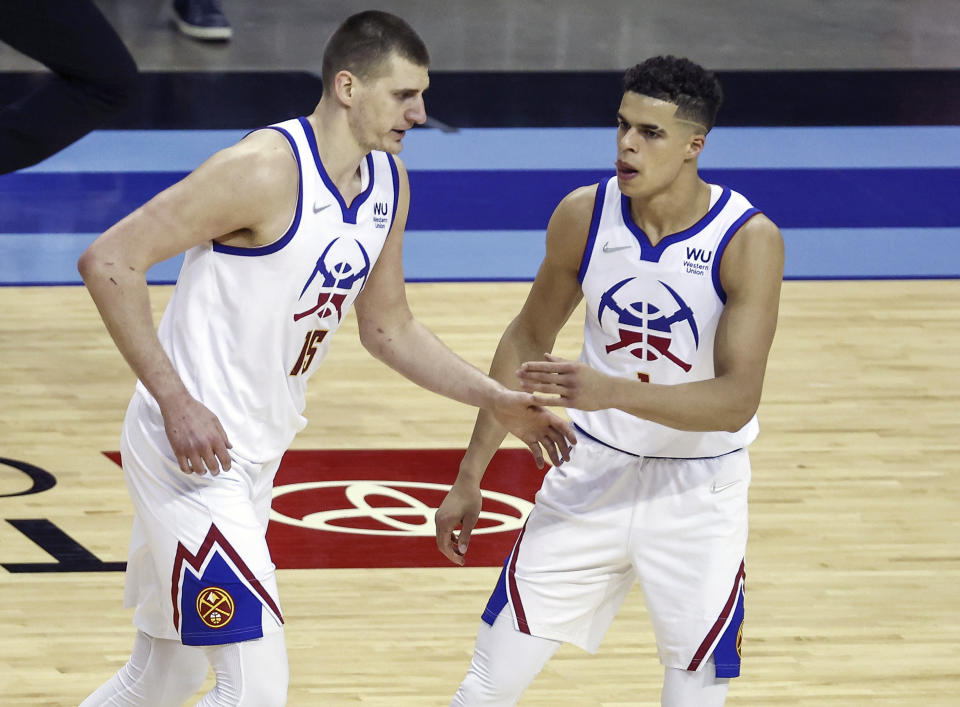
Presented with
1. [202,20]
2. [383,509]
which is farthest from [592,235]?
[202,20]

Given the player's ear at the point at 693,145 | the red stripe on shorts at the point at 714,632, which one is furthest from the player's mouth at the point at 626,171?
the red stripe on shorts at the point at 714,632

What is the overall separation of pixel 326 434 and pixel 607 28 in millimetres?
8745

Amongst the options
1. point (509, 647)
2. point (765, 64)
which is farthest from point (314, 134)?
point (765, 64)

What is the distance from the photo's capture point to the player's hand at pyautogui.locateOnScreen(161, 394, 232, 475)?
2924mm

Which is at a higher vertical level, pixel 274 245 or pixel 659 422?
pixel 274 245

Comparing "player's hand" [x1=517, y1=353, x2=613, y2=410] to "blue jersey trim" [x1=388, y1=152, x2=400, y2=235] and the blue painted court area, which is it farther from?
the blue painted court area

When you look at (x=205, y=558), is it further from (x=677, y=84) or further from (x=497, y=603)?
(x=677, y=84)

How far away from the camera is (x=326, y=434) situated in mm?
5816

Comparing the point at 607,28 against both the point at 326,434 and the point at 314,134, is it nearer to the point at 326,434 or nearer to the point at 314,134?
the point at 326,434

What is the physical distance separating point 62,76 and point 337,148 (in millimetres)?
3437

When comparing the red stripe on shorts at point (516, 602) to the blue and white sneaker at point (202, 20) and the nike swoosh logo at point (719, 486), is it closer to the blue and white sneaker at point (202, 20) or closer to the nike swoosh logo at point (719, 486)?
the nike swoosh logo at point (719, 486)

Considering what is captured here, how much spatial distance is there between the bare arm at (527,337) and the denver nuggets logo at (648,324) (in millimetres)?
152

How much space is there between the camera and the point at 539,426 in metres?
3.16

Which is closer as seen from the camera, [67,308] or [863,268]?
[67,308]
